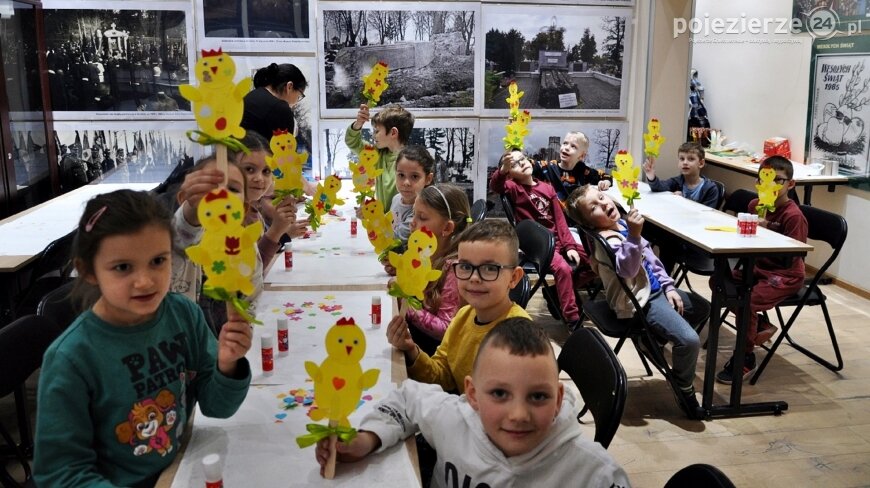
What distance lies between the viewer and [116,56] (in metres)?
4.98

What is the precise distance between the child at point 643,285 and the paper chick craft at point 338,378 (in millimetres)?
2053

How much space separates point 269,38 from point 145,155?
121 centimetres

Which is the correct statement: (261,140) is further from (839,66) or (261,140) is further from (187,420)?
(839,66)

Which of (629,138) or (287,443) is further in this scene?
(629,138)

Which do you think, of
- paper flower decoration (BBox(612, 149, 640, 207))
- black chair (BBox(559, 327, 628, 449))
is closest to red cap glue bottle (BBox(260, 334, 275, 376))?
black chair (BBox(559, 327, 628, 449))

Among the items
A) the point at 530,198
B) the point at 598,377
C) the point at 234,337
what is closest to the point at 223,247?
the point at 234,337

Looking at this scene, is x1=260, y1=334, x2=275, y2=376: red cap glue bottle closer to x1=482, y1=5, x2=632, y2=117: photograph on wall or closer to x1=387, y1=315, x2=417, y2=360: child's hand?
x1=387, y1=315, x2=417, y2=360: child's hand

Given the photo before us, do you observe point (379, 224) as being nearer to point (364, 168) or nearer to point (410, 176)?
point (364, 168)

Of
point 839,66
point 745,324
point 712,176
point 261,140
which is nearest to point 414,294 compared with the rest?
point 261,140

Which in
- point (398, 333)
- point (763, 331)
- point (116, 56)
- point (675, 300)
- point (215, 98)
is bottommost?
point (763, 331)

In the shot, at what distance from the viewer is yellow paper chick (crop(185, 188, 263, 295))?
1.29 metres

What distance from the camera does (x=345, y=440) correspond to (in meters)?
1.33

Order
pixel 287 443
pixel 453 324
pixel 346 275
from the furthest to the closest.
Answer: pixel 346 275, pixel 453 324, pixel 287 443

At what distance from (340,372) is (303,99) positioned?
13.7ft
